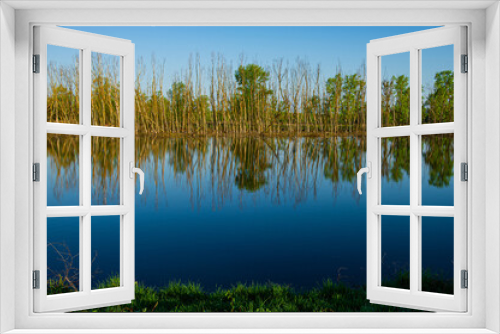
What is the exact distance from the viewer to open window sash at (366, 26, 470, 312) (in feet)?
7.90

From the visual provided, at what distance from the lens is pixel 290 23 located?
7.88ft

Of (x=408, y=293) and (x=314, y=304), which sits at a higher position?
(x=408, y=293)

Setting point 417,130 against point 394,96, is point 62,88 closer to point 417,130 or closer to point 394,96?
point 417,130

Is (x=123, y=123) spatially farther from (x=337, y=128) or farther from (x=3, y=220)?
(x=337, y=128)

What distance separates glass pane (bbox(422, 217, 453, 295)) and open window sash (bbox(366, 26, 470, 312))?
898mm

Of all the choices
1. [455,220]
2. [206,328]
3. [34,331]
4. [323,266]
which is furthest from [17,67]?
[323,266]

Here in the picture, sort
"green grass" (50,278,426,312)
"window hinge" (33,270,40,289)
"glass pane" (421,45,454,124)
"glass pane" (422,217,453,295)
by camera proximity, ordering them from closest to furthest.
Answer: "window hinge" (33,270,40,289), "glass pane" (421,45,454,124), "glass pane" (422,217,453,295), "green grass" (50,278,426,312)

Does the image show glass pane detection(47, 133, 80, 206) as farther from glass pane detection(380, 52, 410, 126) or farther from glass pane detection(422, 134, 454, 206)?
glass pane detection(422, 134, 454, 206)

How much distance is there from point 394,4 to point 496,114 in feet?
2.59

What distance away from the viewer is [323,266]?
5.17 meters

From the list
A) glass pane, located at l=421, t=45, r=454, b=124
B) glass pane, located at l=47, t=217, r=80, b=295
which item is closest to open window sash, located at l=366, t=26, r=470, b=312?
glass pane, located at l=421, t=45, r=454, b=124

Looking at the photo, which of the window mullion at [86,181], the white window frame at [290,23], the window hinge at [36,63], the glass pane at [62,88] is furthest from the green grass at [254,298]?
the window hinge at [36,63]

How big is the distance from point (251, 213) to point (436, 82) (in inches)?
106

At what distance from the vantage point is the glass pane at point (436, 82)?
2721 mm
